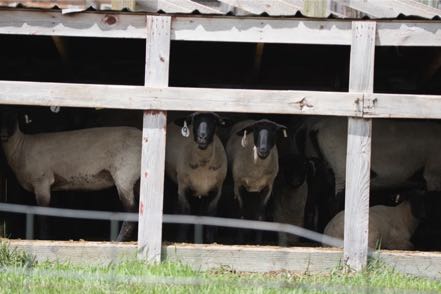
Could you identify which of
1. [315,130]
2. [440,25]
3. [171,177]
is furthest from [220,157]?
[440,25]

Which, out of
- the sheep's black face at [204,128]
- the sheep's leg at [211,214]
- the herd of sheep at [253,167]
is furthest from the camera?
the sheep's leg at [211,214]

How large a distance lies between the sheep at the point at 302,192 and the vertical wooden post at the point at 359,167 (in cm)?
292

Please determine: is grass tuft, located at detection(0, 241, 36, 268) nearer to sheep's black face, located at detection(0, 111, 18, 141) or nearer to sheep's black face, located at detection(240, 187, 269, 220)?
sheep's black face, located at detection(0, 111, 18, 141)

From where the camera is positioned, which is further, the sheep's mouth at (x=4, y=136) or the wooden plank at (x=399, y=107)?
the sheep's mouth at (x=4, y=136)

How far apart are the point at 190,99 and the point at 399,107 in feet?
7.06

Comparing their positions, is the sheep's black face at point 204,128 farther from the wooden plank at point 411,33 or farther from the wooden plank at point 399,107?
the wooden plank at point 411,33

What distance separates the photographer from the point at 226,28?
902 centimetres

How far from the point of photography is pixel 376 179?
12.0 metres

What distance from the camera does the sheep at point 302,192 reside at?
39.0ft

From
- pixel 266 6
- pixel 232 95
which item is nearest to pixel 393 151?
pixel 266 6

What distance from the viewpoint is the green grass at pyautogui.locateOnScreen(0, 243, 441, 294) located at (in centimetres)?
712

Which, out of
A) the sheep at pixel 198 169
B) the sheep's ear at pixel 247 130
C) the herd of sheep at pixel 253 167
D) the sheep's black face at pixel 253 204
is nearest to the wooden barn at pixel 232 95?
the herd of sheep at pixel 253 167

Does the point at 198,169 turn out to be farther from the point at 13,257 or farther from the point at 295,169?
the point at 13,257

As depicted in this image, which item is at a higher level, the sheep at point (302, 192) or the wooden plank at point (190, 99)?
the wooden plank at point (190, 99)
